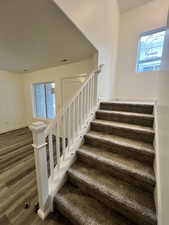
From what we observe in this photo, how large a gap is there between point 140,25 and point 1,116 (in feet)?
18.8

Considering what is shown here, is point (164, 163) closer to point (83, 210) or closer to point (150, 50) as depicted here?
point (83, 210)

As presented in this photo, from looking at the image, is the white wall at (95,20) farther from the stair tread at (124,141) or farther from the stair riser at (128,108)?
the stair tread at (124,141)

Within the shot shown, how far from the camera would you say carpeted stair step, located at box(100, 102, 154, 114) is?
2.06 m

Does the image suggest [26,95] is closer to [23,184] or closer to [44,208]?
[23,184]

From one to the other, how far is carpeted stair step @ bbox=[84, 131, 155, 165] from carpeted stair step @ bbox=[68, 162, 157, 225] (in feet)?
1.26

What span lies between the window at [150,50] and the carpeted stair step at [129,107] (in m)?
1.69

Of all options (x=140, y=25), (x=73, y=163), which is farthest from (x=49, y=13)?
(x=140, y=25)

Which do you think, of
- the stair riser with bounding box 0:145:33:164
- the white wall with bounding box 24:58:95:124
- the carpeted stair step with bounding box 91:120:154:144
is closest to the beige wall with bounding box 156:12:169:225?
the carpeted stair step with bounding box 91:120:154:144

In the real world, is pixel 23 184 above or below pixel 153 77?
below

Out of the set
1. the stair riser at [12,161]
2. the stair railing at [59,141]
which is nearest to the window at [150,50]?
the stair railing at [59,141]

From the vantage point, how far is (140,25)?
9.89ft

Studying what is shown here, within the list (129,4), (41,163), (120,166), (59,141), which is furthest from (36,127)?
(129,4)

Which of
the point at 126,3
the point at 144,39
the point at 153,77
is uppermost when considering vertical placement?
the point at 126,3

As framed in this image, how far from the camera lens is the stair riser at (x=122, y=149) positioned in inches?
54.9
